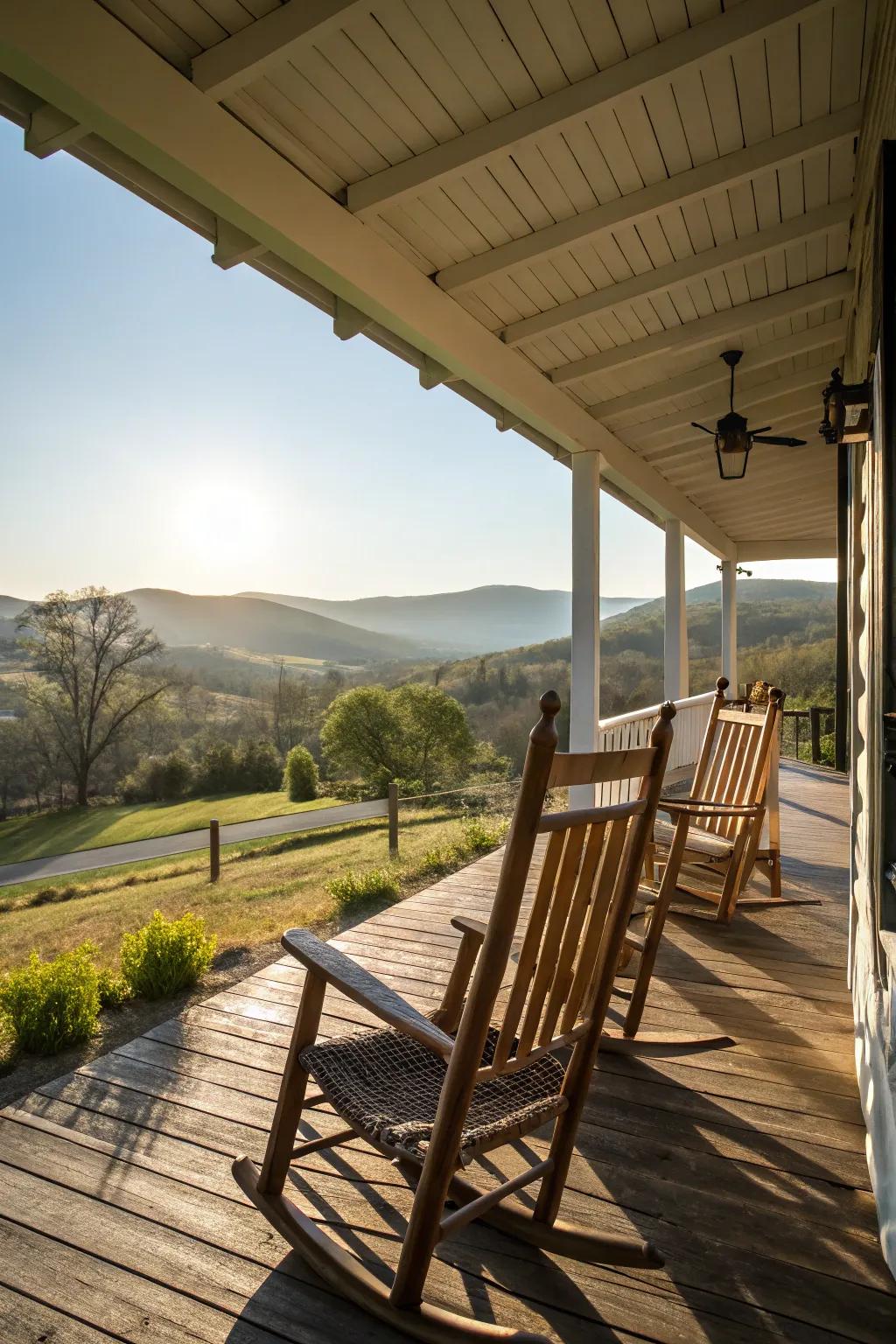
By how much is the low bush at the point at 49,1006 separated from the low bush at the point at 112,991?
26 cm

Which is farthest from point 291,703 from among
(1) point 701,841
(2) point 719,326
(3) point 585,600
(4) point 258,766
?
(1) point 701,841

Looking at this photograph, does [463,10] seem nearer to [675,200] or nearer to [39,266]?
[675,200]

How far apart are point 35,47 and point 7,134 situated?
9.39 m

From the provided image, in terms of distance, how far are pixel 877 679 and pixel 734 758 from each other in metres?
2.13

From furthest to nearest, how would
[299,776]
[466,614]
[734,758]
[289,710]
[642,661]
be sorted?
1. [466,614]
2. [642,661]
3. [289,710]
4. [299,776]
5. [734,758]

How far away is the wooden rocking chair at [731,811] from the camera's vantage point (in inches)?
130

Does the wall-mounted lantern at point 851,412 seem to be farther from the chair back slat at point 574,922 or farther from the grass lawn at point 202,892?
the grass lawn at point 202,892

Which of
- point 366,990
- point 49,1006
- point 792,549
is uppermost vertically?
point 792,549

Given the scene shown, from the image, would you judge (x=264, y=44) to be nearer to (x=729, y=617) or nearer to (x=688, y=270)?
(x=688, y=270)

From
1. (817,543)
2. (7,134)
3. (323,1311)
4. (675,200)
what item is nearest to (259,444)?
(7,134)

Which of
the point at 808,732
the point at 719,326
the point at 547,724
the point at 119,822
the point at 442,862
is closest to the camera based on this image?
the point at 547,724

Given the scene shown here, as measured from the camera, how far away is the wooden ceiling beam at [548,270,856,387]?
3.75 metres

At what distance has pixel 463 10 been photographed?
→ 1.98 m

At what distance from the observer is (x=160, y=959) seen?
10.4 feet
